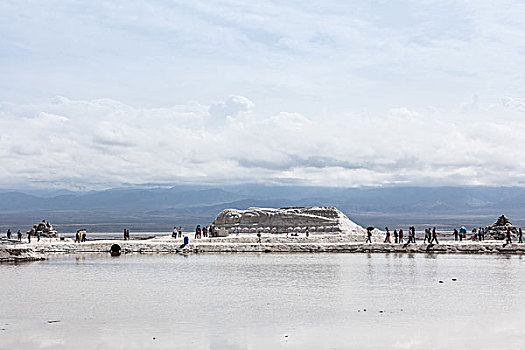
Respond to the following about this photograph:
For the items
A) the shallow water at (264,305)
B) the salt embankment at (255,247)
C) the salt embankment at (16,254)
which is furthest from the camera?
the salt embankment at (255,247)

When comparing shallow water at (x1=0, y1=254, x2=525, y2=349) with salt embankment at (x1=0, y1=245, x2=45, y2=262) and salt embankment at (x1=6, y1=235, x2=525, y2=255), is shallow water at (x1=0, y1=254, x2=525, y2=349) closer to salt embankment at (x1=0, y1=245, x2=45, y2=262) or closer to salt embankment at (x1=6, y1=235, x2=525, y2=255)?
salt embankment at (x1=0, y1=245, x2=45, y2=262)

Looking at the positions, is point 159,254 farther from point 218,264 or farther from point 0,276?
point 0,276

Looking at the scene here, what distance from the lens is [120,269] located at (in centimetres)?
3416

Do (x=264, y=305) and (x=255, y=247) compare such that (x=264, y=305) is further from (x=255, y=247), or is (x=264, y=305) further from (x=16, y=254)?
(x=255, y=247)

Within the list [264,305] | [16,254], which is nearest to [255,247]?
[16,254]

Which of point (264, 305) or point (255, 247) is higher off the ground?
point (255, 247)

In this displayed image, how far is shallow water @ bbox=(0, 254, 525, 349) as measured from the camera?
1616 centimetres

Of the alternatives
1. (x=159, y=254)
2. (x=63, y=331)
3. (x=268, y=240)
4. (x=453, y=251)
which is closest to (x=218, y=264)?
(x=159, y=254)

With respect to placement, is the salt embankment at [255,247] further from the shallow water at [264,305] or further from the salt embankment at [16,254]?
the shallow water at [264,305]

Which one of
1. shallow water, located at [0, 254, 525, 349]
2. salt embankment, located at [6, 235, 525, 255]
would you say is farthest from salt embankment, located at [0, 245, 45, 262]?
shallow water, located at [0, 254, 525, 349]

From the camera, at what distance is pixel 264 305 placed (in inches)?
846

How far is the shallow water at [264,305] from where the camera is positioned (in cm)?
1616

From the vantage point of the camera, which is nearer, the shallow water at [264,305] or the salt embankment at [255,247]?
the shallow water at [264,305]

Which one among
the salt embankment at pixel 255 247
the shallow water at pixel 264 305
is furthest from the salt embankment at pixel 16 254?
the shallow water at pixel 264 305
